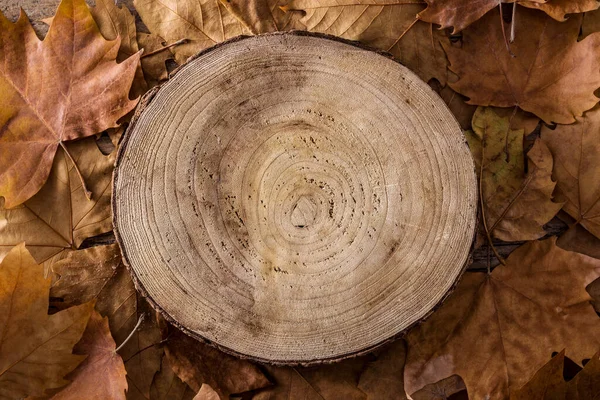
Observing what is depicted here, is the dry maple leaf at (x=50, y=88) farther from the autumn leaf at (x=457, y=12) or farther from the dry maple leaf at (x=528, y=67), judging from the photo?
the dry maple leaf at (x=528, y=67)

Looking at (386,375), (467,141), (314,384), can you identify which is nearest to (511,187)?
(467,141)

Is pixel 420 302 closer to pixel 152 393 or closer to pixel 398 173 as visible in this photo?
pixel 398 173

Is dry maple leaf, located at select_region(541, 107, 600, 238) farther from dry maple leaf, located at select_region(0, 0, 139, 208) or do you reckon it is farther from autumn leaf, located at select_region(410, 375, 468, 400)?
dry maple leaf, located at select_region(0, 0, 139, 208)

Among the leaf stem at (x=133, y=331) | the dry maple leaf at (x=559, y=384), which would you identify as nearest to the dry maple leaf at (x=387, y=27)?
the dry maple leaf at (x=559, y=384)

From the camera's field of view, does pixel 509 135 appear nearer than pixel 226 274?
No

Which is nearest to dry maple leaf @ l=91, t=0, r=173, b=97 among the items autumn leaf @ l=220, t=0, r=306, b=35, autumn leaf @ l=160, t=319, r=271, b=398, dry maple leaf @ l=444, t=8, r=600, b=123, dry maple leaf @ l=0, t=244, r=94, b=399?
autumn leaf @ l=220, t=0, r=306, b=35

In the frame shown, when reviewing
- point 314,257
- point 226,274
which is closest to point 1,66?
point 226,274
